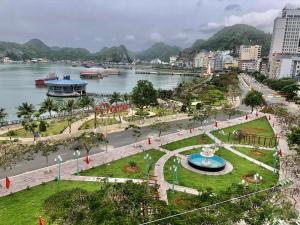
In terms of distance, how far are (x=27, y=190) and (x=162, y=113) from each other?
46951mm

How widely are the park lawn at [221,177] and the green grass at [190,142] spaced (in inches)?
215

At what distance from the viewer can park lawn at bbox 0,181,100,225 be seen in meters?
23.9

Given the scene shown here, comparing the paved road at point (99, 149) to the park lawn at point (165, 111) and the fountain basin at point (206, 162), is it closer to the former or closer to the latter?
the park lawn at point (165, 111)

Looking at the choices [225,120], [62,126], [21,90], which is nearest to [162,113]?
[225,120]

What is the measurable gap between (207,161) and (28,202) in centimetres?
2094

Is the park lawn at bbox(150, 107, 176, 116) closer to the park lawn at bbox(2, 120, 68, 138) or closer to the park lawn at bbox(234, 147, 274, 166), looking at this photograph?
the park lawn at bbox(2, 120, 68, 138)

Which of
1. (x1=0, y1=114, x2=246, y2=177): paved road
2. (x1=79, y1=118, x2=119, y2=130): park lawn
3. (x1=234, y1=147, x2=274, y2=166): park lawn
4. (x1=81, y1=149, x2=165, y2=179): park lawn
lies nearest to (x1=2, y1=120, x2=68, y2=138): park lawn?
(x1=79, y1=118, x2=119, y2=130): park lawn

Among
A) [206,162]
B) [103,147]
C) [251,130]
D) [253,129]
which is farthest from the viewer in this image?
[253,129]

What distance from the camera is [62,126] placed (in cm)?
5853

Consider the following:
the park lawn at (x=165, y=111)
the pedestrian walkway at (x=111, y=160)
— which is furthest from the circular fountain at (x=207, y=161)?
the park lawn at (x=165, y=111)

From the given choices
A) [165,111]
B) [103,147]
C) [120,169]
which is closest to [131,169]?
[120,169]

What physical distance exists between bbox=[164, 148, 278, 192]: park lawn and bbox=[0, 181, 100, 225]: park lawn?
9.45 m

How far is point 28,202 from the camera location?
2666 centimetres

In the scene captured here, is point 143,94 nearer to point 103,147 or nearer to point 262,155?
point 103,147
